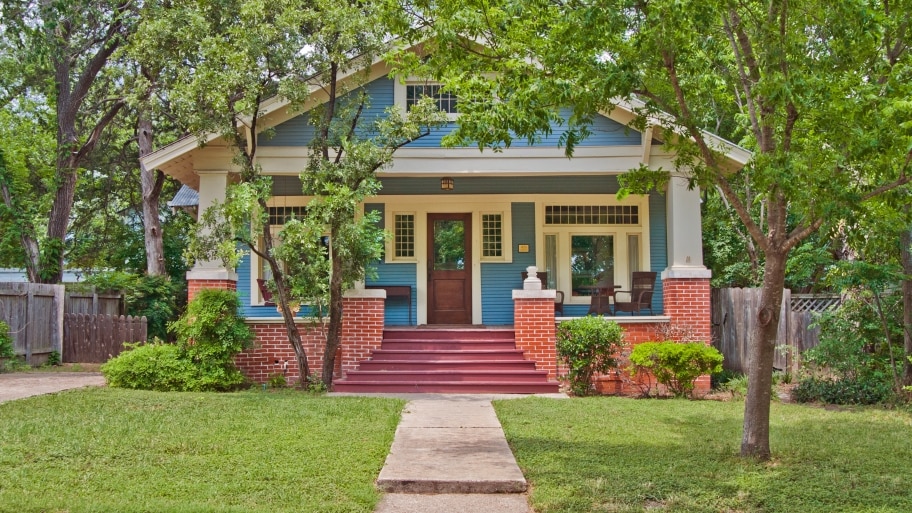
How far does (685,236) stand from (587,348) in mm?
2559

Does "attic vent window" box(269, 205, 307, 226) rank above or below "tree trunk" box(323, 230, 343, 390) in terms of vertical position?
above

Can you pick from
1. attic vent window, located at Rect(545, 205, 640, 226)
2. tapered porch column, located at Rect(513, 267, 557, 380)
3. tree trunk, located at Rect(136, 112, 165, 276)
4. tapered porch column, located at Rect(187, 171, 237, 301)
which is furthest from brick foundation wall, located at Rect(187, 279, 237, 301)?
tree trunk, located at Rect(136, 112, 165, 276)

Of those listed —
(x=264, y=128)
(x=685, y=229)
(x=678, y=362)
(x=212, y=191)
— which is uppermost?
(x=264, y=128)

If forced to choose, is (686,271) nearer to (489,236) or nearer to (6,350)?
(489,236)

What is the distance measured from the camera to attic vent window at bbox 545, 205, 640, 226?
13852mm

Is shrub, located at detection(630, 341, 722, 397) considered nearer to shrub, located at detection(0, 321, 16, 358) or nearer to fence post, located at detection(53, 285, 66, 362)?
shrub, located at detection(0, 321, 16, 358)

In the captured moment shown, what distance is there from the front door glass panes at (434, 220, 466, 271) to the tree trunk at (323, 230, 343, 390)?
2.92 metres

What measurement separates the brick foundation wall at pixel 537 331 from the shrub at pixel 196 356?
4001mm

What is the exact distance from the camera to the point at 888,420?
29.4 ft

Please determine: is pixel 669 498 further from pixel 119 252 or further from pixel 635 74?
pixel 119 252

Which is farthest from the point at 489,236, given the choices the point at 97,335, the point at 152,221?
the point at 152,221

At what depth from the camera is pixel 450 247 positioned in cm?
1398

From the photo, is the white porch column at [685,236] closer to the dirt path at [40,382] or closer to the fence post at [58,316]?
the dirt path at [40,382]

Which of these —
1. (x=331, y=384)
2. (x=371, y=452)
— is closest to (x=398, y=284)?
(x=331, y=384)
